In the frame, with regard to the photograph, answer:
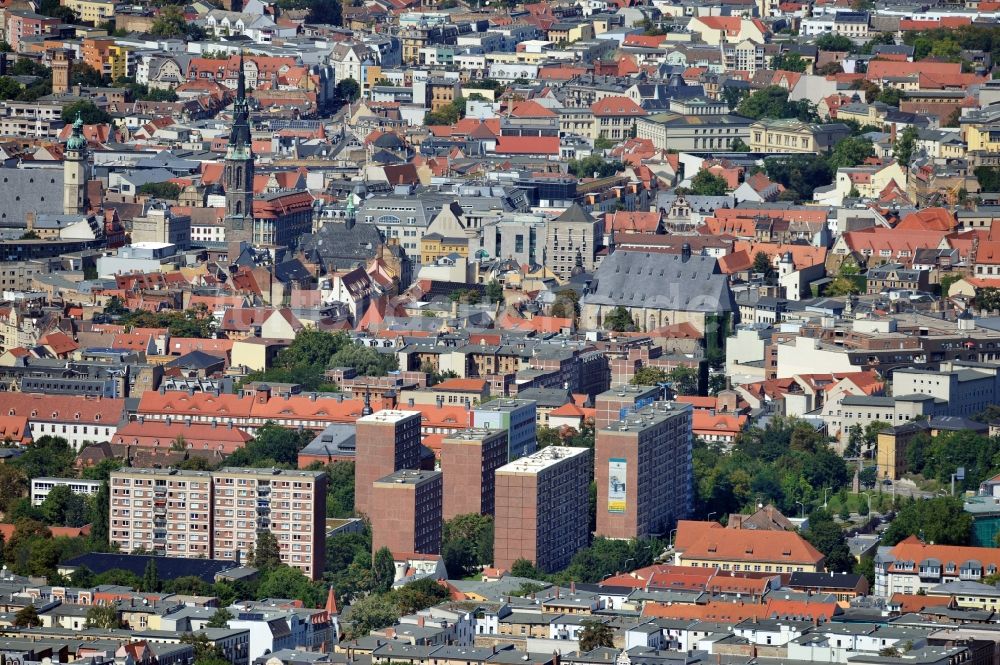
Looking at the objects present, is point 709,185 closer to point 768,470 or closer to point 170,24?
point 768,470

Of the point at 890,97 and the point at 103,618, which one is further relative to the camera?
the point at 890,97

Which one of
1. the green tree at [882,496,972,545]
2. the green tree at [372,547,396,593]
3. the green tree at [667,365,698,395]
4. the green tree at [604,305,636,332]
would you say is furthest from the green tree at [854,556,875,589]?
the green tree at [604,305,636,332]

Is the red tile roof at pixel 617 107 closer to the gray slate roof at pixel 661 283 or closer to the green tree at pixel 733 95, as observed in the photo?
the green tree at pixel 733 95

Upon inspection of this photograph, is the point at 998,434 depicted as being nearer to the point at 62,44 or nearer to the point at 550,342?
the point at 550,342

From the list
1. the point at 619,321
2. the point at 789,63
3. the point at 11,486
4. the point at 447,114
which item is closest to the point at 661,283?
the point at 619,321

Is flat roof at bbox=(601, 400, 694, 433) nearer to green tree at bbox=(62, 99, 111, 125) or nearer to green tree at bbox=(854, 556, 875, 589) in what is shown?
green tree at bbox=(854, 556, 875, 589)

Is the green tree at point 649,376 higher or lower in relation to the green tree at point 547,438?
higher

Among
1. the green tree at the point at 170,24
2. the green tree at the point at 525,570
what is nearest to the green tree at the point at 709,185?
the green tree at the point at 170,24
